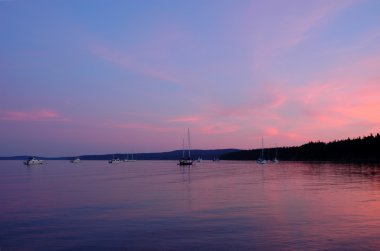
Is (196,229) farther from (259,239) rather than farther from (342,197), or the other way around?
(342,197)

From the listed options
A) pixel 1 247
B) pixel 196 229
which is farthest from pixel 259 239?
pixel 1 247

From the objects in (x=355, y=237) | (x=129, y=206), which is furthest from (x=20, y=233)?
(x=355, y=237)

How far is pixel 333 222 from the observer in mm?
33750

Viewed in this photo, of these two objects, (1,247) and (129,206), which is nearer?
(1,247)

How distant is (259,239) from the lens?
27.8m

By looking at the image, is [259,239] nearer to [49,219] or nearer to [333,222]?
[333,222]

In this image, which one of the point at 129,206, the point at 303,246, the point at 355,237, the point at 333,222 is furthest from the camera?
the point at 129,206

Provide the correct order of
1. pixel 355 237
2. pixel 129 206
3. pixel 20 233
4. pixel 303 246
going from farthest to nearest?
1. pixel 129 206
2. pixel 20 233
3. pixel 355 237
4. pixel 303 246

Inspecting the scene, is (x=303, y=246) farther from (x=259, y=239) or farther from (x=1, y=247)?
(x=1, y=247)

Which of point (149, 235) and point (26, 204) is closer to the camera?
point (149, 235)

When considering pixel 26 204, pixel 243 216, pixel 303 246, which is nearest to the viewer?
pixel 303 246

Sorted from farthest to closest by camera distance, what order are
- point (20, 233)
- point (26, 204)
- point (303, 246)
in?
point (26, 204) < point (20, 233) < point (303, 246)

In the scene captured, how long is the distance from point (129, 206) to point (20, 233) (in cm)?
1633

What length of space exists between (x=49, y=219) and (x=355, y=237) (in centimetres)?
2569
